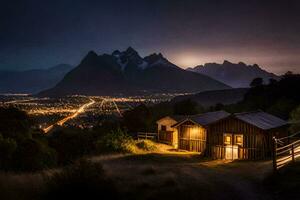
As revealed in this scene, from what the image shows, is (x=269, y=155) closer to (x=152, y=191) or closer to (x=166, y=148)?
(x=166, y=148)

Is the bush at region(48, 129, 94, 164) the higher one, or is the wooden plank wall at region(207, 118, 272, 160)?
the wooden plank wall at region(207, 118, 272, 160)

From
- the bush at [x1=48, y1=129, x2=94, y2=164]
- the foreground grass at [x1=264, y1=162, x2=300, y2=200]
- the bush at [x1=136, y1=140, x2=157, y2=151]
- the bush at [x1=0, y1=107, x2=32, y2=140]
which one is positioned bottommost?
the bush at [x1=48, y1=129, x2=94, y2=164]

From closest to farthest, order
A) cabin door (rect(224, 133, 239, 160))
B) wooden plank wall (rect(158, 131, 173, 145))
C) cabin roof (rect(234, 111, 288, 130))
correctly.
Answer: cabin roof (rect(234, 111, 288, 130))
cabin door (rect(224, 133, 239, 160))
wooden plank wall (rect(158, 131, 173, 145))

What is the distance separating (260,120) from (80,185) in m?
28.8

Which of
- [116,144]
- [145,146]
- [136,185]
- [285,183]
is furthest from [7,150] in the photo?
[285,183]

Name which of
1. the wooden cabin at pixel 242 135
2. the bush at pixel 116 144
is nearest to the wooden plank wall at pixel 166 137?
the bush at pixel 116 144

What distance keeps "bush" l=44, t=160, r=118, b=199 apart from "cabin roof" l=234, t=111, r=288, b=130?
24.9 meters

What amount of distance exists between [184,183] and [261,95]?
7415 cm

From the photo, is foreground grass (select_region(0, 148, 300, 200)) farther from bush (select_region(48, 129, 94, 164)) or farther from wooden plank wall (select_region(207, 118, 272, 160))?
bush (select_region(48, 129, 94, 164))

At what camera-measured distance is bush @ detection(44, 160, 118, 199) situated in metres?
12.4

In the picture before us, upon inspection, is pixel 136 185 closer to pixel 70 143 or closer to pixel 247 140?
pixel 247 140

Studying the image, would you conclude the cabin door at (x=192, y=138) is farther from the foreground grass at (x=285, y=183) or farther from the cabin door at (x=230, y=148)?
the foreground grass at (x=285, y=183)

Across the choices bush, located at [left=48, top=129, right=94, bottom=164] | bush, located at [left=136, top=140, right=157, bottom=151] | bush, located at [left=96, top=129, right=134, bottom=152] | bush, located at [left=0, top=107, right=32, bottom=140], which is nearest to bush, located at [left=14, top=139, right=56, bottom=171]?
bush, located at [left=0, top=107, right=32, bottom=140]

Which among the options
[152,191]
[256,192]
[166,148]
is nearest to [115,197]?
[152,191]
